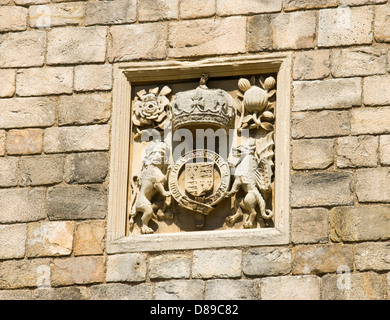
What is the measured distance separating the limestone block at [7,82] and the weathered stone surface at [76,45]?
264 millimetres

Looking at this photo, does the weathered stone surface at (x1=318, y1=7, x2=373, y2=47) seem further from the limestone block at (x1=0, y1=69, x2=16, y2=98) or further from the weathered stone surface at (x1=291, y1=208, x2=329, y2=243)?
the limestone block at (x1=0, y1=69, x2=16, y2=98)

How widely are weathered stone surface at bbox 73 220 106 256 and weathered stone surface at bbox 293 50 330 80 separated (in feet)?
5.28

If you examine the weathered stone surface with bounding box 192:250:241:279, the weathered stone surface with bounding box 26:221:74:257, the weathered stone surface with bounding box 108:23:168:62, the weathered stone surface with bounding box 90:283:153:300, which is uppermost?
the weathered stone surface with bounding box 108:23:168:62

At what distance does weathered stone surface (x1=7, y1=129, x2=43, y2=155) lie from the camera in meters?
9.80

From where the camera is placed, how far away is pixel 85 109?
32.3 feet

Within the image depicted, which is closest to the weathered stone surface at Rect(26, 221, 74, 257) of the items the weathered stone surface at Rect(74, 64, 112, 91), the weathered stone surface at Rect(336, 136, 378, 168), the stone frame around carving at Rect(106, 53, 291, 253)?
the stone frame around carving at Rect(106, 53, 291, 253)

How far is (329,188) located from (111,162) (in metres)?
1.45

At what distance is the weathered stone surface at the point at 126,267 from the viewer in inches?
366

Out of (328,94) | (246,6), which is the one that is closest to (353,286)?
(328,94)

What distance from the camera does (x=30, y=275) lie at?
945 cm

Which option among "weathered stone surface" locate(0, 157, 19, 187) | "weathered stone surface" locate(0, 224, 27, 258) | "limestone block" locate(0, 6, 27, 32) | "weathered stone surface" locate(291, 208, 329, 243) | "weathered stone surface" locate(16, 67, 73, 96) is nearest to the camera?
"weathered stone surface" locate(291, 208, 329, 243)

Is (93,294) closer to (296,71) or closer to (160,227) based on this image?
(160,227)

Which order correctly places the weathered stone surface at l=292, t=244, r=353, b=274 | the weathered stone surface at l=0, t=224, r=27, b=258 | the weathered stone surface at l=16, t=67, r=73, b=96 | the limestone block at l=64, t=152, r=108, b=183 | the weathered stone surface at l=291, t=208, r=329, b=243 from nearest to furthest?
the weathered stone surface at l=292, t=244, r=353, b=274
the weathered stone surface at l=291, t=208, r=329, b=243
the weathered stone surface at l=0, t=224, r=27, b=258
the limestone block at l=64, t=152, r=108, b=183
the weathered stone surface at l=16, t=67, r=73, b=96
